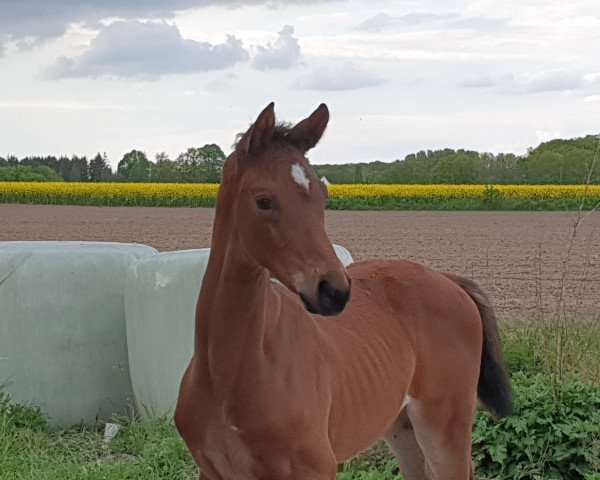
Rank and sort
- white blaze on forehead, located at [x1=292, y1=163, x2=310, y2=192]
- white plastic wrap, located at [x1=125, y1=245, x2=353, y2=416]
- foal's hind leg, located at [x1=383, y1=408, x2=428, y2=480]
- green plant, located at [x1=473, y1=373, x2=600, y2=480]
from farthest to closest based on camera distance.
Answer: white plastic wrap, located at [x1=125, y1=245, x2=353, y2=416]
green plant, located at [x1=473, y1=373, x2=600, y2=480]
foal's hind leg, located at [x1=383, y1=408, x2=428, y2=480]
white blaze on forehead, located at [x1=292, y1=163, x2=310, y2=192]

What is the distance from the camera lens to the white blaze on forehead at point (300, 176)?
225 centimetres

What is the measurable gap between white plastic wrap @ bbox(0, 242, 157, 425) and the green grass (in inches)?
8.4

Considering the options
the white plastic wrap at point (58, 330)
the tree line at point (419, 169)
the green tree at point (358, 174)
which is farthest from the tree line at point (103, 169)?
the white plastic wrap at point (58, 330)

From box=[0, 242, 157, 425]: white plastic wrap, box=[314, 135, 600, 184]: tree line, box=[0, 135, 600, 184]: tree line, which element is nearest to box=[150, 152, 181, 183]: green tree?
box=[0, 135, 600, 184]: tree line

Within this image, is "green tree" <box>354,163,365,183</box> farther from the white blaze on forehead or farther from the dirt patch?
the white blaze on forehead

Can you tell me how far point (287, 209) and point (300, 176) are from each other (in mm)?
107

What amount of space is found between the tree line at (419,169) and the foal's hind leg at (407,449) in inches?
1184

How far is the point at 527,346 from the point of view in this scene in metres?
5.96

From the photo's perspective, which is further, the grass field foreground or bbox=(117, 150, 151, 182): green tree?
bbox=(117, 150, 151, 182): green tree

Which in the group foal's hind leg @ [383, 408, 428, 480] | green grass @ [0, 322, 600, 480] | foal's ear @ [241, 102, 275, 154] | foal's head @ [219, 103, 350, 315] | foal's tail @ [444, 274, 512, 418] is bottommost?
green grass @ [0, 322, 600, 480]

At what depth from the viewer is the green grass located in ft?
14.3

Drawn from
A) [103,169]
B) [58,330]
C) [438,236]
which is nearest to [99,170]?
[103,169]

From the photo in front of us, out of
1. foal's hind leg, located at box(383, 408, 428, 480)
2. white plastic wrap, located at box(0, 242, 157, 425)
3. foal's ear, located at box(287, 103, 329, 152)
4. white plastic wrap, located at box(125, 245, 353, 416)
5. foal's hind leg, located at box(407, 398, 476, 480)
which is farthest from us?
white plastic wrap, located at box(0, 242, 157, 425)

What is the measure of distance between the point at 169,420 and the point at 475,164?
115ft
